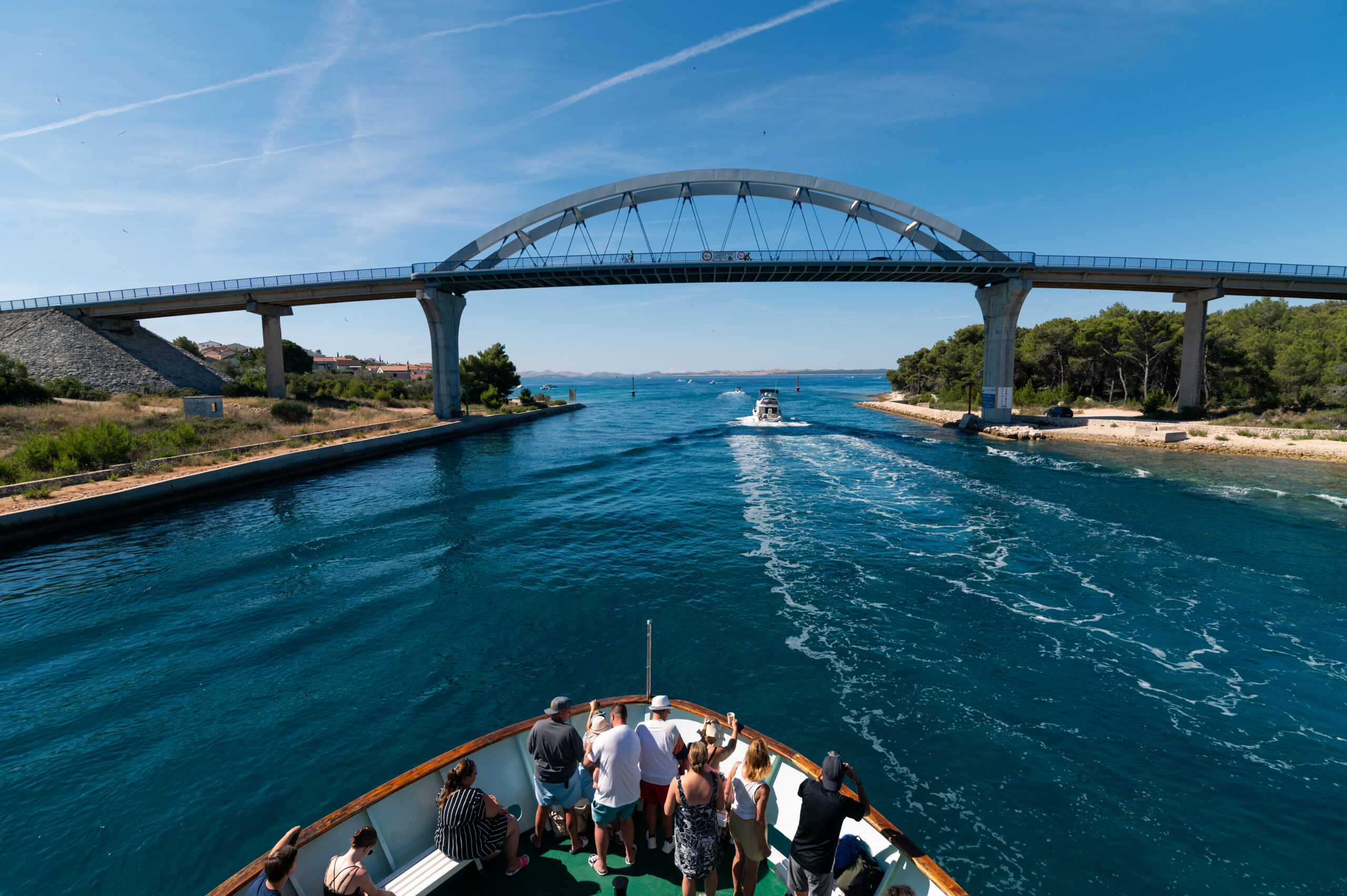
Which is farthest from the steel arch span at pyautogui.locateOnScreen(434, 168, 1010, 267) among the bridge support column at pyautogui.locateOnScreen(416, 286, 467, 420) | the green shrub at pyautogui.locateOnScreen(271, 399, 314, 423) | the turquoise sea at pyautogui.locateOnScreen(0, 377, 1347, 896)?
the turquoise sea at pyautogui.locateOnScreen(0, 377, 1347, 896)

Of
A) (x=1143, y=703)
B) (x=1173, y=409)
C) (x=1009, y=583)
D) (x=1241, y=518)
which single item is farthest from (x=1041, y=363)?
(x=1143, y=703)

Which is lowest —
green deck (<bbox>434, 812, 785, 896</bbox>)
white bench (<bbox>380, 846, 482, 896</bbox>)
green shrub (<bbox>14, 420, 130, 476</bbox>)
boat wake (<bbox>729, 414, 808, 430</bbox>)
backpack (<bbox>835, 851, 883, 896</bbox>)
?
green deck (<bbox>434, 812, 785, 896</bbox>)

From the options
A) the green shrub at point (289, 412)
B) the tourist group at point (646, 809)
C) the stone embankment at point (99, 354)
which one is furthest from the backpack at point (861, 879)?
the stone embankment at point (99, 354)

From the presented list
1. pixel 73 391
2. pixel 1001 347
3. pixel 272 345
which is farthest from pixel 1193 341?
pixel 73 391

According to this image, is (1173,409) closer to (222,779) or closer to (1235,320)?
→ (1235,320)

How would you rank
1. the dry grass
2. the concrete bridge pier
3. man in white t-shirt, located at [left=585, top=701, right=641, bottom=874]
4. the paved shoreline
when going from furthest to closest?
the concrete bridge pier, the paved shoreline, the dry grass, man in white t-shirt, located at [left=585, top=701, right=641, bottom=874]

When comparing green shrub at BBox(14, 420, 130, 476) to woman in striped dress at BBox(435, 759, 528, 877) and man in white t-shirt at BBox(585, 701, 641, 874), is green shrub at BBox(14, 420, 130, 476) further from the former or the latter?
man in white t-shirt at BBox(585, 701, 641, 874)

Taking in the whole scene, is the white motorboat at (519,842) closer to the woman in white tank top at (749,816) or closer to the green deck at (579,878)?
the green deck at (579,878)
